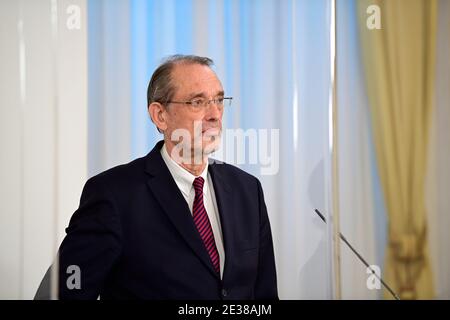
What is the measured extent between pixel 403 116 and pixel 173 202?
109cm

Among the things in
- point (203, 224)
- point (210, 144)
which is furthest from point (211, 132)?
point (203, 224)

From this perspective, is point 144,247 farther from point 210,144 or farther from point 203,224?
point 210,144

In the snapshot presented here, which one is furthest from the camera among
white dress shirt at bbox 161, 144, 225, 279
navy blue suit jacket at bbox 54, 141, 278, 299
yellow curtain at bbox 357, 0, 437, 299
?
yellow curtain at bbox 357, 0, 437, 299

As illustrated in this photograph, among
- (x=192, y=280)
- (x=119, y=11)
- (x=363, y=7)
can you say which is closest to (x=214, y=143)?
Answer: (x=192, y=280)

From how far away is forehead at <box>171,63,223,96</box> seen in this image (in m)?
1.35

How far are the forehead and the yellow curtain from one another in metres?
0.81

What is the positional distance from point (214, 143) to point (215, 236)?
264mm

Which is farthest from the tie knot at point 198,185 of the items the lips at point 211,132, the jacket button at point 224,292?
the jacket button at point 224,292

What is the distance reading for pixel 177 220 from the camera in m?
1.26

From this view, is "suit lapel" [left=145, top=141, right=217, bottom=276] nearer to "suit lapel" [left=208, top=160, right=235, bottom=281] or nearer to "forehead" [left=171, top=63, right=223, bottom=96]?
"suit lapel" [left=208, top=160, right=235, bottom=281]

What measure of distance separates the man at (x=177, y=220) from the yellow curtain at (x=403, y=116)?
732 mm

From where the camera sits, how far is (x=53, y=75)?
1553mm

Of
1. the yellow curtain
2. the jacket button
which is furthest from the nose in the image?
the yellow curtain
